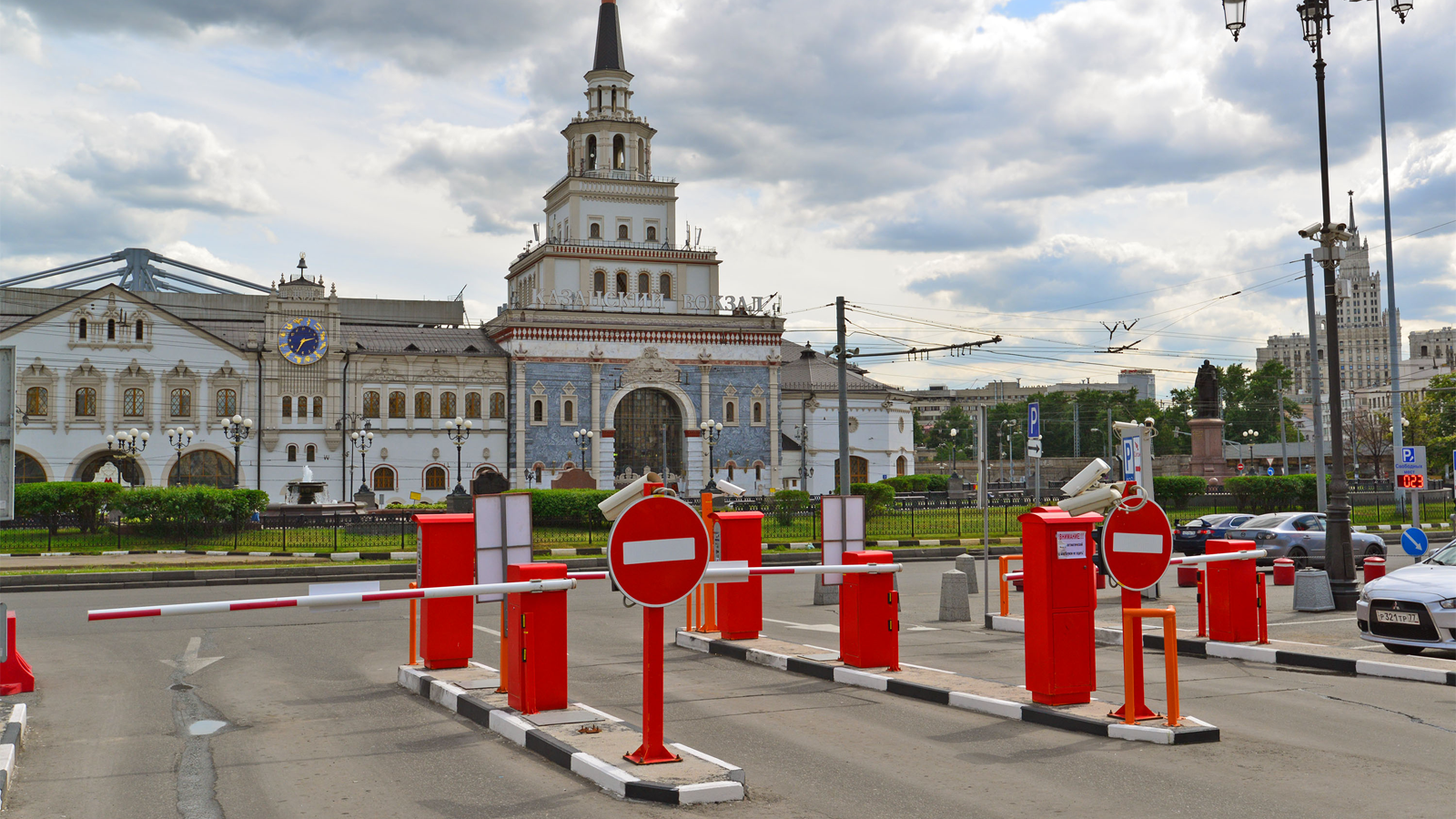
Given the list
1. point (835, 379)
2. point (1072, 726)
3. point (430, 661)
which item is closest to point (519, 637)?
point (430, 661)

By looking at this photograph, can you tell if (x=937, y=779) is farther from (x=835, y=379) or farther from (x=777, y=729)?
(x=835, y=379)

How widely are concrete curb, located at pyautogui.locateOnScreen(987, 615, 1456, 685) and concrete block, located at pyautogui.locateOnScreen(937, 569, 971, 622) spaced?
2679 millimetres

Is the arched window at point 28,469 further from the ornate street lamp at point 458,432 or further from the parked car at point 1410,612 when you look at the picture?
the parked car at point 1410,612

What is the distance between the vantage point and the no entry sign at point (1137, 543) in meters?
8.70

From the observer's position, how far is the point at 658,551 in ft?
24.6

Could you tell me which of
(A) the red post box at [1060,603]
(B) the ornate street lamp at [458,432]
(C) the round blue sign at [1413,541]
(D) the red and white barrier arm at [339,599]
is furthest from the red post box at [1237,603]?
(B) the ornate street lamp at [458,432]

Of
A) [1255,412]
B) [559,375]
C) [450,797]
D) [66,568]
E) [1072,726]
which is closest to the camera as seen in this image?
[450,797]

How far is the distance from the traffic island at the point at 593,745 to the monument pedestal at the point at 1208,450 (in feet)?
167

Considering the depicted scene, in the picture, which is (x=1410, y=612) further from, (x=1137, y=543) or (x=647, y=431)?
(x=647, y=431)

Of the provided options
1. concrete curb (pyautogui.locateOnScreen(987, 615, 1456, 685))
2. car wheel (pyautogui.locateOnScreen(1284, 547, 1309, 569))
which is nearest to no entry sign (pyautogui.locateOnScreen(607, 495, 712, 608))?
concrete curb (pyautogui.locateOnScreen(987, 615, 1456, 685))

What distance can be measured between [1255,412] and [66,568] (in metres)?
117

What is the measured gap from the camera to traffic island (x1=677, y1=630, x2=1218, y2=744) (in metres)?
8.38

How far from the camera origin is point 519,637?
8.77 metres

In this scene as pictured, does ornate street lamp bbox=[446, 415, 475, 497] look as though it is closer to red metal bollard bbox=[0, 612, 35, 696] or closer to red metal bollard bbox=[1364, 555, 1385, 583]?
red metal bollard bbox=[1364, 555, 1385, 583]
